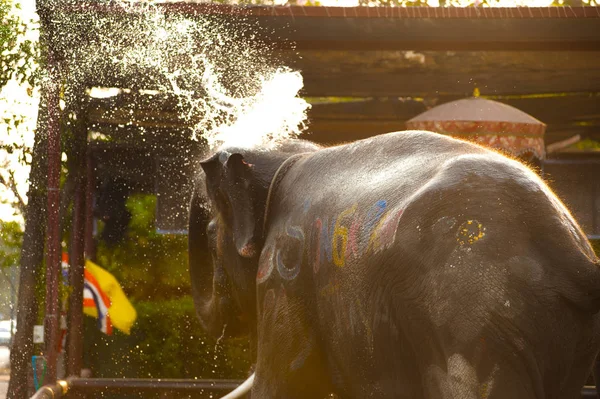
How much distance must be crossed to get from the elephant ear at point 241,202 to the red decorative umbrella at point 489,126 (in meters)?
3.36

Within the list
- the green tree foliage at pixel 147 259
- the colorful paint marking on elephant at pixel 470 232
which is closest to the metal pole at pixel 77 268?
the green tree foliage at pixel 147 259

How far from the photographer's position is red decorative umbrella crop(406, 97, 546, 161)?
279 inches

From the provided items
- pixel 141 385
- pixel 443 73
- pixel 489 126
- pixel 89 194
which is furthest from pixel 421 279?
pixel 89 194

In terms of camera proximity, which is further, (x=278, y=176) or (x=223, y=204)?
(x=223, y=204)

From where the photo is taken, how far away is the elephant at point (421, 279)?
8.11 ft

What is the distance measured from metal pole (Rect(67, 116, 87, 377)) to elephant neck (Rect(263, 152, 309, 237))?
14.3ft

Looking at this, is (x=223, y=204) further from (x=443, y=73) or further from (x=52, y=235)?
(x=443, y=73)

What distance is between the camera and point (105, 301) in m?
10.1

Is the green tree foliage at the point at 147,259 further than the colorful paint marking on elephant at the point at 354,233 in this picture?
Yes

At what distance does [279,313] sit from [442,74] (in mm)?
5288

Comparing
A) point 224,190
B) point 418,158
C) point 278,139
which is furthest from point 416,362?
point 278,139

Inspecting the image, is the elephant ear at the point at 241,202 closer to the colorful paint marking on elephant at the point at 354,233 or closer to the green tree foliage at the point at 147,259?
the colorful paint marking on elephant at the point at 354,233

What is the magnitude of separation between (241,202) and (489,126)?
3.52 meters

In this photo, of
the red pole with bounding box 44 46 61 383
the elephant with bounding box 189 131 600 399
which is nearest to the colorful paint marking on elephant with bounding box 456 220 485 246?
the elephant with bounding box 189 131 600 399
